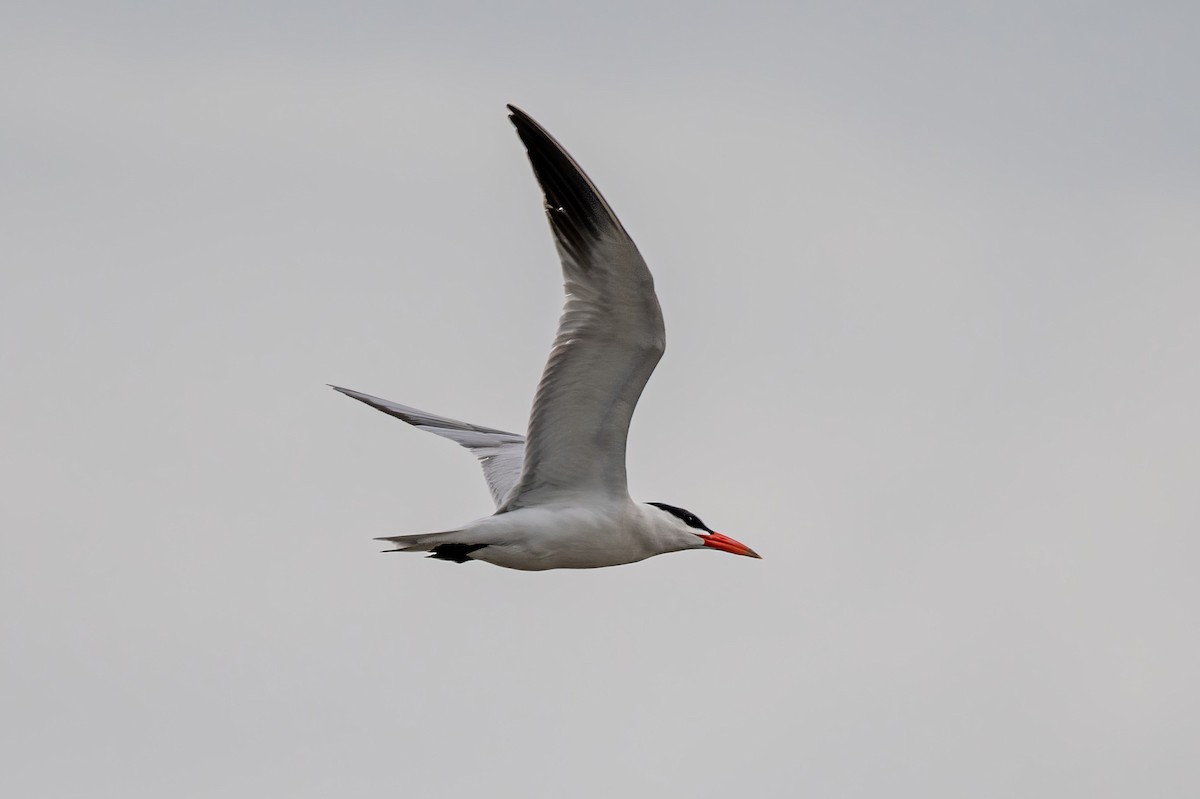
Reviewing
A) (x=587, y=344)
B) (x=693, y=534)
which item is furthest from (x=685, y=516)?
(x=587, y=344)

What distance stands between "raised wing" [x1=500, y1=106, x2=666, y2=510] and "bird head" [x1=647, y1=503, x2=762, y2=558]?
2.42 feet

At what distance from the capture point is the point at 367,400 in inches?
714

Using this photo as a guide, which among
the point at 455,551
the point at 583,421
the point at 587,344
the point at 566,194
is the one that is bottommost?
the point at 455,551

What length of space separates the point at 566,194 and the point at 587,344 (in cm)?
109

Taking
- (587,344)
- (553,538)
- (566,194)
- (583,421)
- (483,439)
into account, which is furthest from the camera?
(483,439)

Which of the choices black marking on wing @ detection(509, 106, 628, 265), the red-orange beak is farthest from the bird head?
black marking on wing @ detection(509, 106, 628, 265)

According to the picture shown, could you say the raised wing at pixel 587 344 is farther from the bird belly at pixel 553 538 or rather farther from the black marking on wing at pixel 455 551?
the black marking on wing at pixel 455 551

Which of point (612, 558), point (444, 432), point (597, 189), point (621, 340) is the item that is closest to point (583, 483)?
point (612, 558)

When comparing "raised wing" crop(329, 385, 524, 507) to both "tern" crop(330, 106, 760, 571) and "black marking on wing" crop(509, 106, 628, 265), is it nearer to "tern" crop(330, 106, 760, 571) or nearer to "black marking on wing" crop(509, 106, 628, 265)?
"tern" crop(330, 106, 760, 571)

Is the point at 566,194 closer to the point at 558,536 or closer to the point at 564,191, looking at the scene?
the point at 564,191

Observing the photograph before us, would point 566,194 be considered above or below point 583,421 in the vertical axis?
above

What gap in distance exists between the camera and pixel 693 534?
1512cm

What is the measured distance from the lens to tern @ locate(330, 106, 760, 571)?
1286cm

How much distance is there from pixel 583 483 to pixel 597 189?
259 centimetres
